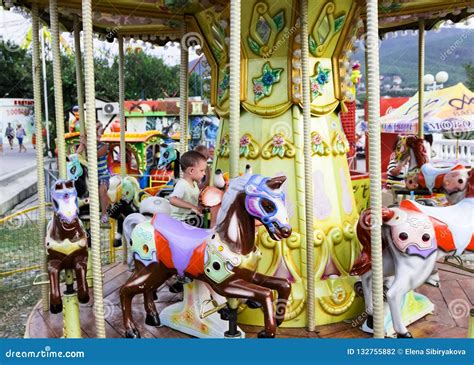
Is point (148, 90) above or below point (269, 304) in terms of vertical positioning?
above

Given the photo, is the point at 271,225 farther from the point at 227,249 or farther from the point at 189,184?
the point at 189,184

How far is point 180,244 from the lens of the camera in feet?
11.4

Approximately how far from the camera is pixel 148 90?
148 feet

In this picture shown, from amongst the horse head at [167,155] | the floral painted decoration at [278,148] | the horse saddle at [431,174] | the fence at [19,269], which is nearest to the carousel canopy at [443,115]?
Answer: the horse saddle at [431,174]

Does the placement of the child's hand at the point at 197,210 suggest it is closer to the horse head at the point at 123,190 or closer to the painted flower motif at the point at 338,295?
the painted flower motif at the point at 338,295

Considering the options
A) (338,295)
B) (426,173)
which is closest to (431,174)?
(426,173)

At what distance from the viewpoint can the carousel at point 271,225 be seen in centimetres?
321

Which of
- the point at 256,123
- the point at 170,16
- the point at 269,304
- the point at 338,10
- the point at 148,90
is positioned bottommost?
the point at 269,304

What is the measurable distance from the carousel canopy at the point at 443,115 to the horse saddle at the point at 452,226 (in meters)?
10.8

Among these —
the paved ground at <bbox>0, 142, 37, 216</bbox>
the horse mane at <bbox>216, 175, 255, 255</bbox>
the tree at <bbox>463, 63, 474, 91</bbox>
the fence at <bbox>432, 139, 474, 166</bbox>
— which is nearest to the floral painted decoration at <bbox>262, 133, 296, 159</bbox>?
the horse mane at <bbox>216, 175, 255, 255</bbox>

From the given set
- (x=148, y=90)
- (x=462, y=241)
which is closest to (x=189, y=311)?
(x=462, y=241)

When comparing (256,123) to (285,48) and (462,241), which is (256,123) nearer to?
(285,48)

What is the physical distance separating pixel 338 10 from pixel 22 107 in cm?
2784

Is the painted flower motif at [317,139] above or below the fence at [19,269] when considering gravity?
above
